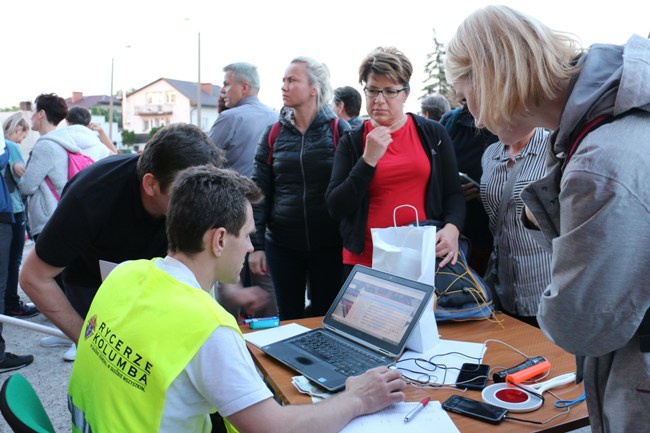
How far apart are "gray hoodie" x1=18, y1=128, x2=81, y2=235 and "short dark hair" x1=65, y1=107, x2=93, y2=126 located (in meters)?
0.26

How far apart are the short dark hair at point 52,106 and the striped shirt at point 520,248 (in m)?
3.47

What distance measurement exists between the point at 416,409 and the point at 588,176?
0.71 meters

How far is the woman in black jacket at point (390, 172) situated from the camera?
2.22 meters

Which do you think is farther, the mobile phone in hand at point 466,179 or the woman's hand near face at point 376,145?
the mobile phone in hand at point 466,179

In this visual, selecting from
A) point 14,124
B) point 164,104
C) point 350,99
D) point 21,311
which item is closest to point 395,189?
point 350,99

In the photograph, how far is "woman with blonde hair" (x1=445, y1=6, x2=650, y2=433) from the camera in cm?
86

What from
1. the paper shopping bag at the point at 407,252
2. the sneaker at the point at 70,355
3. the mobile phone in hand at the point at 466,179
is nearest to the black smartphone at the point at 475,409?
the paper shopping bag at the point at 407,252

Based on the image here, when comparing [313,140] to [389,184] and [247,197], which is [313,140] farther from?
[247,197]

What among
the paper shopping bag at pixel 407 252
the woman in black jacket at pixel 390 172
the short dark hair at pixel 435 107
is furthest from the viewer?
the short dark hair at pixel 435 107

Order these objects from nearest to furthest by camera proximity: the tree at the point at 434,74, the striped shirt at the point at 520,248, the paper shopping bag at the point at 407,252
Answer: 1. the paper shopping bag at the point at 407,252
2. the striped shirt at the point at 520,248
3. the tree at the point at 434,74

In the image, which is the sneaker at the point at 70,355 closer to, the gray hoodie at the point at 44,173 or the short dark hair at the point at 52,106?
the gray hoodie at the point at 44,173

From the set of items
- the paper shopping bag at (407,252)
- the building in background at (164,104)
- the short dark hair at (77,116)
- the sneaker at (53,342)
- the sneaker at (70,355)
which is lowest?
the building in background at (164,104)

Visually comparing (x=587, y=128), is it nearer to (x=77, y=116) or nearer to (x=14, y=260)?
(x=77, y=116)

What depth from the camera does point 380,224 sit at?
88.1 inches
